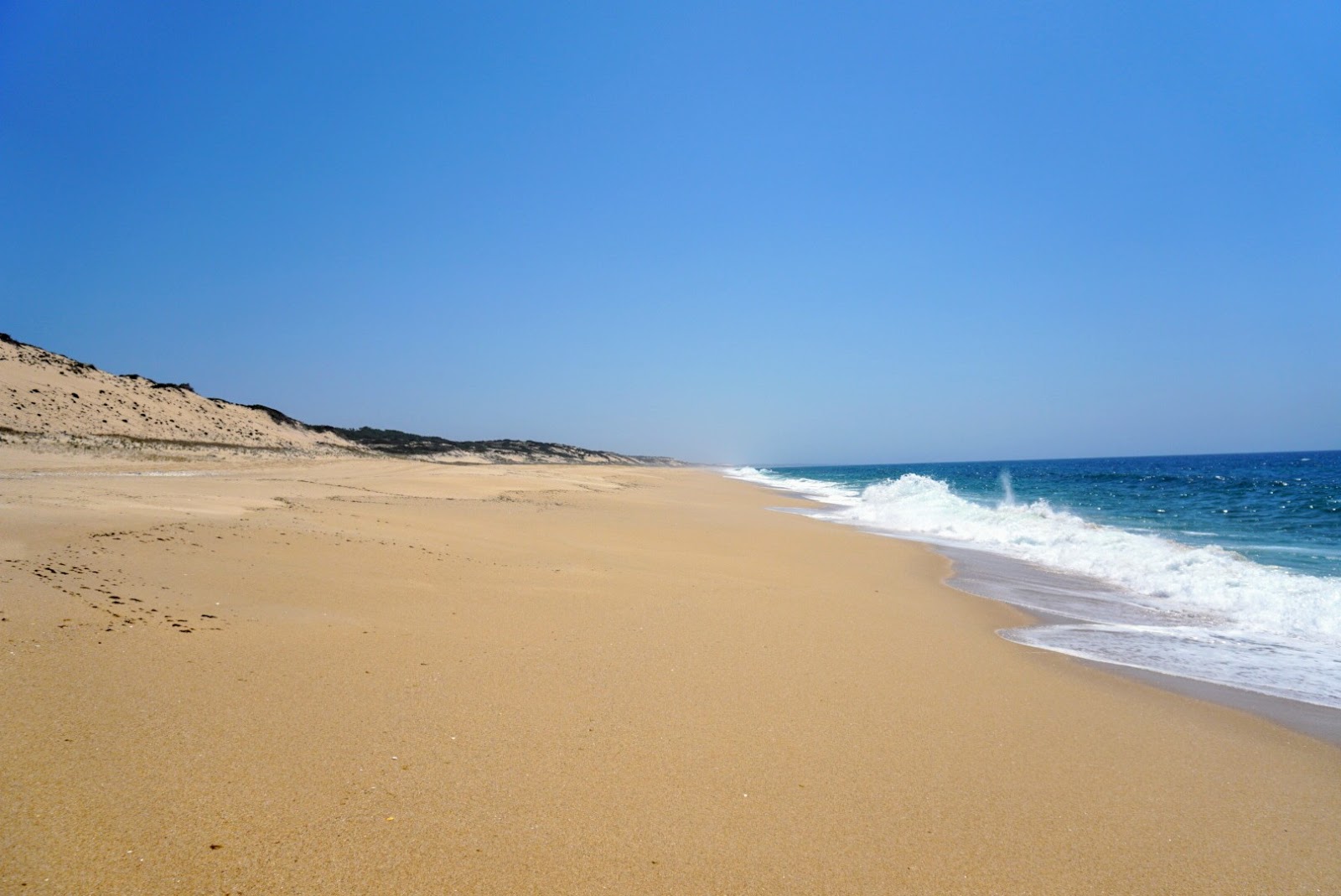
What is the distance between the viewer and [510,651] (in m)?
4.90

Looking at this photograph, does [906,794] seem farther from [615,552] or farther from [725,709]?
[615,552]

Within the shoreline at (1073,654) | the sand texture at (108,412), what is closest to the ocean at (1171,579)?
the shoreline at (1073,654)

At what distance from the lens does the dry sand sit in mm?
2568

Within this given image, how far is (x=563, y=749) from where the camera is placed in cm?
349

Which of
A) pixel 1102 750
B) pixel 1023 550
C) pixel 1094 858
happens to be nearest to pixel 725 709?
pixel 1094 858

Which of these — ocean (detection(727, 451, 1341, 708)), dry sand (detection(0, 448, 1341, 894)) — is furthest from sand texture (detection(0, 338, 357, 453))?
ocean (detection(727, 451, 1341, 708))

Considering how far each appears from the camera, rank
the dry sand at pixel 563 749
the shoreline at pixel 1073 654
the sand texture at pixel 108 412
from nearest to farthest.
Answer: the dry sand at pixel 563 749
the shoreline at pixel 1073 654
the sand texture at pixel 108 412

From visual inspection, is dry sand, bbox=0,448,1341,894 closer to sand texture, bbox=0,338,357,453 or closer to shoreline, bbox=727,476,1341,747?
shoreline, bbox=727,476,1341,747

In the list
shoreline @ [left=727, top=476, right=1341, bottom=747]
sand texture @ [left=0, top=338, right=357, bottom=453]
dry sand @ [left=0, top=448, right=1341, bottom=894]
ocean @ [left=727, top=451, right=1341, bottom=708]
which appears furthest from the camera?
sand texture @ [left=0, top=338, right=357, bottom=453]

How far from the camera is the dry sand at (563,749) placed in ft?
8.43

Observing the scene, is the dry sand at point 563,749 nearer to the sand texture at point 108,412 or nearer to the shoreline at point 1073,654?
the shoreline at point 1073,654

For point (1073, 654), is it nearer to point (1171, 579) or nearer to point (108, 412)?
point (1171, 579)

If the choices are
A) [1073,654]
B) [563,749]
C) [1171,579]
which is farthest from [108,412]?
[1171,579]

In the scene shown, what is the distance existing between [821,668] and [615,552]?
16.8ft
